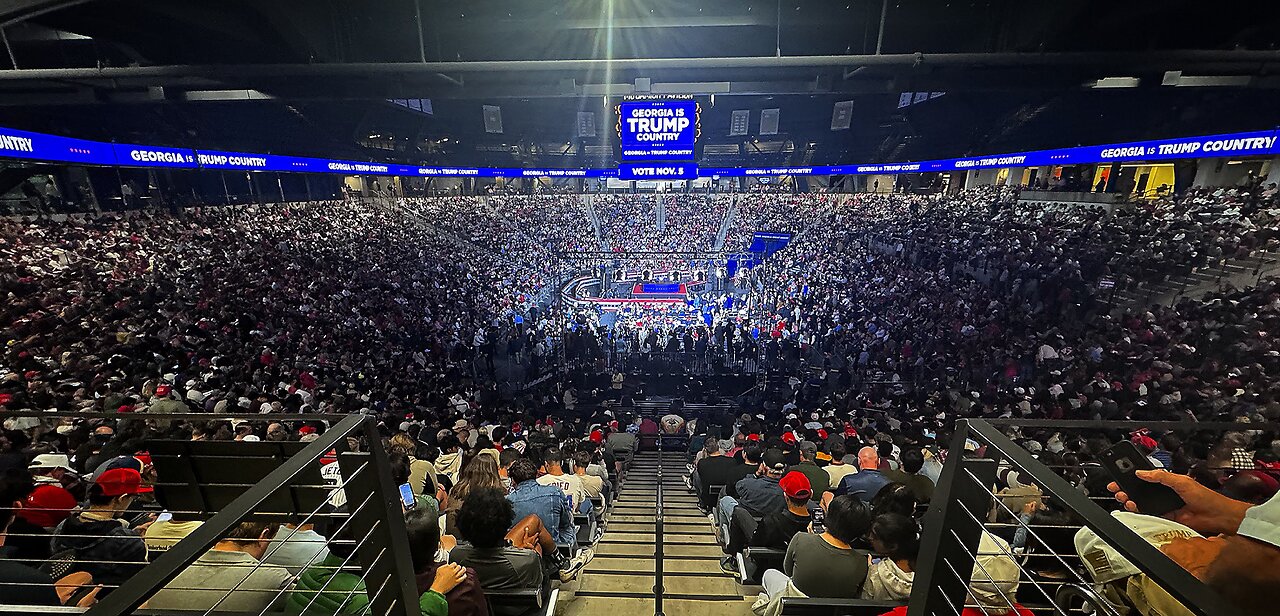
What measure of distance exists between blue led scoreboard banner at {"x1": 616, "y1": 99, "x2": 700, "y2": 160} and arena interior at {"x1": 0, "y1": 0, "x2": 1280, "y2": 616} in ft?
0.22

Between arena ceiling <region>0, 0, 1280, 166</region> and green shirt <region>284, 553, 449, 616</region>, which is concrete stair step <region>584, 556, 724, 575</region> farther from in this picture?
arena ceiling <region>0, 0, 1280, 166</region>

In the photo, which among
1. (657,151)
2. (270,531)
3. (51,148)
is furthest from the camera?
(657,151)

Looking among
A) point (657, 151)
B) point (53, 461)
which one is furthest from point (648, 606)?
point (657, 151)

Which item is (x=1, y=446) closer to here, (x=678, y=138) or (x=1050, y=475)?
(x=1050, y=475)

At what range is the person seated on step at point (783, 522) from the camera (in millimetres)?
3463

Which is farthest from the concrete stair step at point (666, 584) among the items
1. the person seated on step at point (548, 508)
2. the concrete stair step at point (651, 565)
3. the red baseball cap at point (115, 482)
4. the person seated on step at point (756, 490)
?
the red baseball cap at point (115, 482)

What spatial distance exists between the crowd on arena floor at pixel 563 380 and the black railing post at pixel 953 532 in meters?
0.49

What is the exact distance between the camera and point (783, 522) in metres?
3.48

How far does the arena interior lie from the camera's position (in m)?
1.98

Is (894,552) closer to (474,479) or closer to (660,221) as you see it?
(474,479)

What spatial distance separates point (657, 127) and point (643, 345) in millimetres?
5906

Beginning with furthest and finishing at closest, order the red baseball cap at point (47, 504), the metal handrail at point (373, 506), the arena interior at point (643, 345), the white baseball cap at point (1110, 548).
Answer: the red baseball cap at point (47, 504), the arena interior at point (643, 345), the white baseball cap at point (1110, 548), the metal handrail at point (373, 506)

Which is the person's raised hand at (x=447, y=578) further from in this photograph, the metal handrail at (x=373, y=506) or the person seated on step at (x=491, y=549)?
the metal handrail at (x=373, y=506)

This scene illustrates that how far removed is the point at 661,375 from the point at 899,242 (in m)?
14.8
